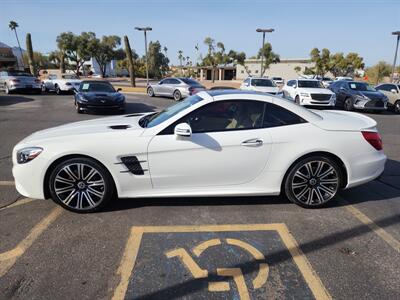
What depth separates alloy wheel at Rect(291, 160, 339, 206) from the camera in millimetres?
3914

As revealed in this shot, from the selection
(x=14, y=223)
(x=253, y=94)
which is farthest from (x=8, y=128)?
(x=253, y=94)

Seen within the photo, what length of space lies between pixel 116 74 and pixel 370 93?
8667 cm

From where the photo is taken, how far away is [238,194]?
3.87 m

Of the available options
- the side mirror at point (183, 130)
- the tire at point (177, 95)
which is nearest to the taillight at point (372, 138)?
the side mirror at point (183, 130)

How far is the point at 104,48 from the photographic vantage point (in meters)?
59.7

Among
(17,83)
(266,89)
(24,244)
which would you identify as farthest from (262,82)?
Result: (24,244)

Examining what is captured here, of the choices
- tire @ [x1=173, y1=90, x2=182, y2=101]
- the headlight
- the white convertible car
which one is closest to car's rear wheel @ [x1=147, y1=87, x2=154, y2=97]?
tire @ [x1=173, y1=90, x2=182, y2=101]

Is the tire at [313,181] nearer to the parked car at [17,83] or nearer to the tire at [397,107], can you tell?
the tire at [397,107]

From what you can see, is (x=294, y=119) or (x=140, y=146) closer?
(x=140, y=146)

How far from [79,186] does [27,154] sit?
0.70m

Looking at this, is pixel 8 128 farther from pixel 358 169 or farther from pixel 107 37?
pixel 107 37

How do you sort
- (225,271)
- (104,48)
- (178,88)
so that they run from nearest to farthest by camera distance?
(225,271)
(178,88)
(104,48)

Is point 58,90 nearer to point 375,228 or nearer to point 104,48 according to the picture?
point 375,228

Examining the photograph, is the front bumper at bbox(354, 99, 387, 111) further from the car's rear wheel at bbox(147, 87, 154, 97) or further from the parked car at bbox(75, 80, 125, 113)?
the car's rear wheel at bbox(147, 87, 154, 97)
